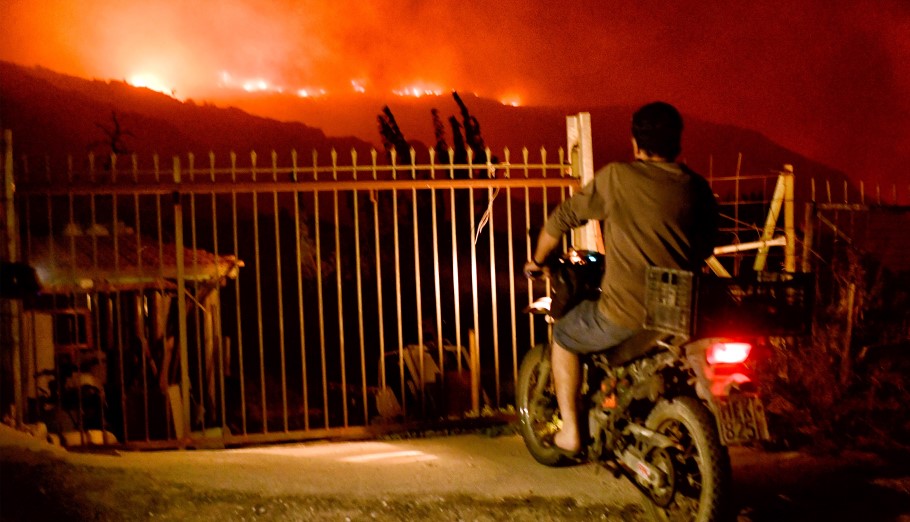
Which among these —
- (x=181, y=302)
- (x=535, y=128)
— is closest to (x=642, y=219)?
(x=181, y=302)

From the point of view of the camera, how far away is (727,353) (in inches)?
148

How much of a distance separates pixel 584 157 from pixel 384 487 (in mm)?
2854

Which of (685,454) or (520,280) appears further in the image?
(520,280)

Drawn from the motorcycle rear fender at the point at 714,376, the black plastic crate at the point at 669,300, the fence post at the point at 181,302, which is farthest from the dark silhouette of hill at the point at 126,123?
the motorcycle rear fender at the point at 714,376

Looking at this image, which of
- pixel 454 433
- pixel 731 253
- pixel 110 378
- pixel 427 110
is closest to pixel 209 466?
pixel 454 433

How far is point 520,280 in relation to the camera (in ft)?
62.8

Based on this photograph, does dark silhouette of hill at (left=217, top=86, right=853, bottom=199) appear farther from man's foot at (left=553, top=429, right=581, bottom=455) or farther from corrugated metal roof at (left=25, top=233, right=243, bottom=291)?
man's foot at (left=553, top=429, right=581, bottom=455)

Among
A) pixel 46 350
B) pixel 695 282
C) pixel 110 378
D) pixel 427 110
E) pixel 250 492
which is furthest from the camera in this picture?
pixel 427 110

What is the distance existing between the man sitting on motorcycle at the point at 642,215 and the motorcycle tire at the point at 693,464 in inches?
17.2

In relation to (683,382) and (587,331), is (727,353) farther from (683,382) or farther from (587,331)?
(587,331)

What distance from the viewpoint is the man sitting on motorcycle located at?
3.89 meters

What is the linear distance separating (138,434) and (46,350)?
183 centimetres

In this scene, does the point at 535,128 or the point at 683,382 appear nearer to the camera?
the point at 683,382

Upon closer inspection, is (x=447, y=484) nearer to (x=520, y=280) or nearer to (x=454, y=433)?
(x=454, y=433)
